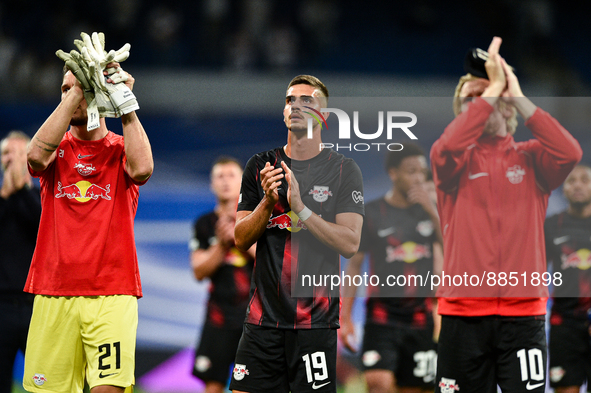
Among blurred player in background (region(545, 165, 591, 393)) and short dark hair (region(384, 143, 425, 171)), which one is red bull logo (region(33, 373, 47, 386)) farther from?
blurred player in background (region(545, 165, 591, 393))

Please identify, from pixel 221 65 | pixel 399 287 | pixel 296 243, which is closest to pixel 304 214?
pixel 296 243

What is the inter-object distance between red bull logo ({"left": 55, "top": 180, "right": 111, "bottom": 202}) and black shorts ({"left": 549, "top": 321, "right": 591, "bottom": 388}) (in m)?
3.79

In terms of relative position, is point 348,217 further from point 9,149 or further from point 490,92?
point 9,149

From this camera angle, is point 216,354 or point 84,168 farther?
point 216,354

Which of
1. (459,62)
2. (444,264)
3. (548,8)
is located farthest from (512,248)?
(548,8)

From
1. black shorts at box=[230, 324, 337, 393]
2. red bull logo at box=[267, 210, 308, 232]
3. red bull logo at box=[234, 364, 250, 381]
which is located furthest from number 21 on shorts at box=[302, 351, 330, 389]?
red bull logo at box=[267, 210, 308, 232]

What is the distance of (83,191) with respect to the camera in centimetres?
339

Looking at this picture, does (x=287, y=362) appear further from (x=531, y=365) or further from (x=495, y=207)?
(x=495, y=207)

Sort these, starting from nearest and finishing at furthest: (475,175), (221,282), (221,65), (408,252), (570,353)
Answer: (475,175), (408,252), (570,353), (221,282), (221,65)

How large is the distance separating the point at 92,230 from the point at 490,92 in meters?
2.30

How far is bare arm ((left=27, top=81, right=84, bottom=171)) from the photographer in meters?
3.30

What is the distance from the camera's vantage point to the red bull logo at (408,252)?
13.9 feet

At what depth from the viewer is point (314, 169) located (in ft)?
11.5

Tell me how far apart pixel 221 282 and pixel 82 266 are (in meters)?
2.09
